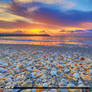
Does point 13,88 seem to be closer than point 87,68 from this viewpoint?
Yes

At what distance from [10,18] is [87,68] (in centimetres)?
168

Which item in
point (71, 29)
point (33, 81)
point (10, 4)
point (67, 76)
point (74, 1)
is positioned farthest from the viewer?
point (71, 29)

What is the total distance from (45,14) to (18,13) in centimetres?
52

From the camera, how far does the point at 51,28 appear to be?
207cm

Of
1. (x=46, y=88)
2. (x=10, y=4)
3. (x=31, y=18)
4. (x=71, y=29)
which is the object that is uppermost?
(x=10, y=4)

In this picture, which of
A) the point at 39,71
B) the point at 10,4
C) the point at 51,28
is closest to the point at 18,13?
the point at 10,4

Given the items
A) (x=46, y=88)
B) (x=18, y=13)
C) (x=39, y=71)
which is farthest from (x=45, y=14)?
(x=46, y=88)

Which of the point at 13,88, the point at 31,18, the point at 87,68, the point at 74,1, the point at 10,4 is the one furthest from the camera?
the point at 31,18

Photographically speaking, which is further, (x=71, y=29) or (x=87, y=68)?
(x=71, y=29)

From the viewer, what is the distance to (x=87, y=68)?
1483 millimetres

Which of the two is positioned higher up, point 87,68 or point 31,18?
point 31,18

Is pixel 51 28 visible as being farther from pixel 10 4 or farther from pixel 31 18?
pixel 10 4

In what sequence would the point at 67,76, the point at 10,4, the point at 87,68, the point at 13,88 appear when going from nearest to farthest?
the point at 13,88 < the point at 67,76 < the point at 87,68 < the point at 10,4

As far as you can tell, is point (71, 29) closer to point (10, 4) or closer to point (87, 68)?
point (87, 68)
